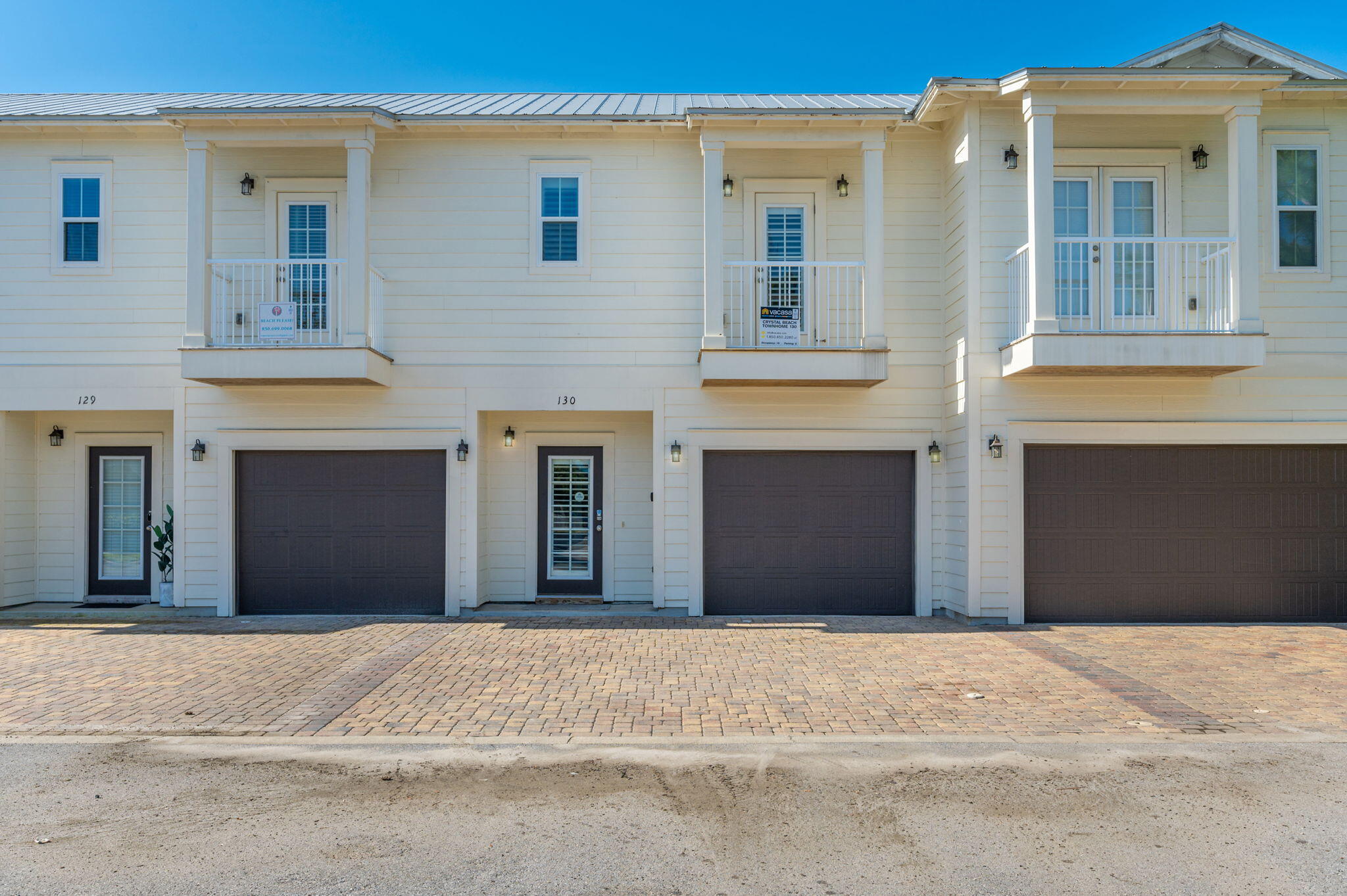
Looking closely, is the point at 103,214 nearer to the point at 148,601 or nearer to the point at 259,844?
the point at 148,601

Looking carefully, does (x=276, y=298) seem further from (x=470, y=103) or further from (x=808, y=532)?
(x=808, y=532)

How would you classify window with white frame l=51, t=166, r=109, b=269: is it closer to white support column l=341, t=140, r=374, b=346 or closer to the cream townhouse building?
the cream townhouse building

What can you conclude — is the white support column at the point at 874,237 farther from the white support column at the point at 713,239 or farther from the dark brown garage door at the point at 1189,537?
the dark brown garage door at the point at 1189,537

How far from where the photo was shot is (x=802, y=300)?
36.1 feet

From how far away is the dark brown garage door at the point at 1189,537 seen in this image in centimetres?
1026

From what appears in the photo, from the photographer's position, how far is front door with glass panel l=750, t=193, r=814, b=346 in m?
11.0

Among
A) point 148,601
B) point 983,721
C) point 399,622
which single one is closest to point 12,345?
point 148,601

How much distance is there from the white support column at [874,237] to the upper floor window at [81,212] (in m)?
9.64

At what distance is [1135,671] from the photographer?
7.67m

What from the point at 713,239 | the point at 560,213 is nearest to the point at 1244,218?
the point at 713,239

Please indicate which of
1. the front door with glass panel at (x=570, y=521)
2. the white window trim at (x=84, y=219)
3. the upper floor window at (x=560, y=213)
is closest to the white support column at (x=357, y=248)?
the upper floor window at (x=560, y=213)

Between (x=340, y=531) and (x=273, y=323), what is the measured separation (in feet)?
8.94

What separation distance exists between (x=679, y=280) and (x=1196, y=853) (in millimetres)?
8338

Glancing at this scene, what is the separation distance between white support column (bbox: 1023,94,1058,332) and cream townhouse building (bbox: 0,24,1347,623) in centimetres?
52
